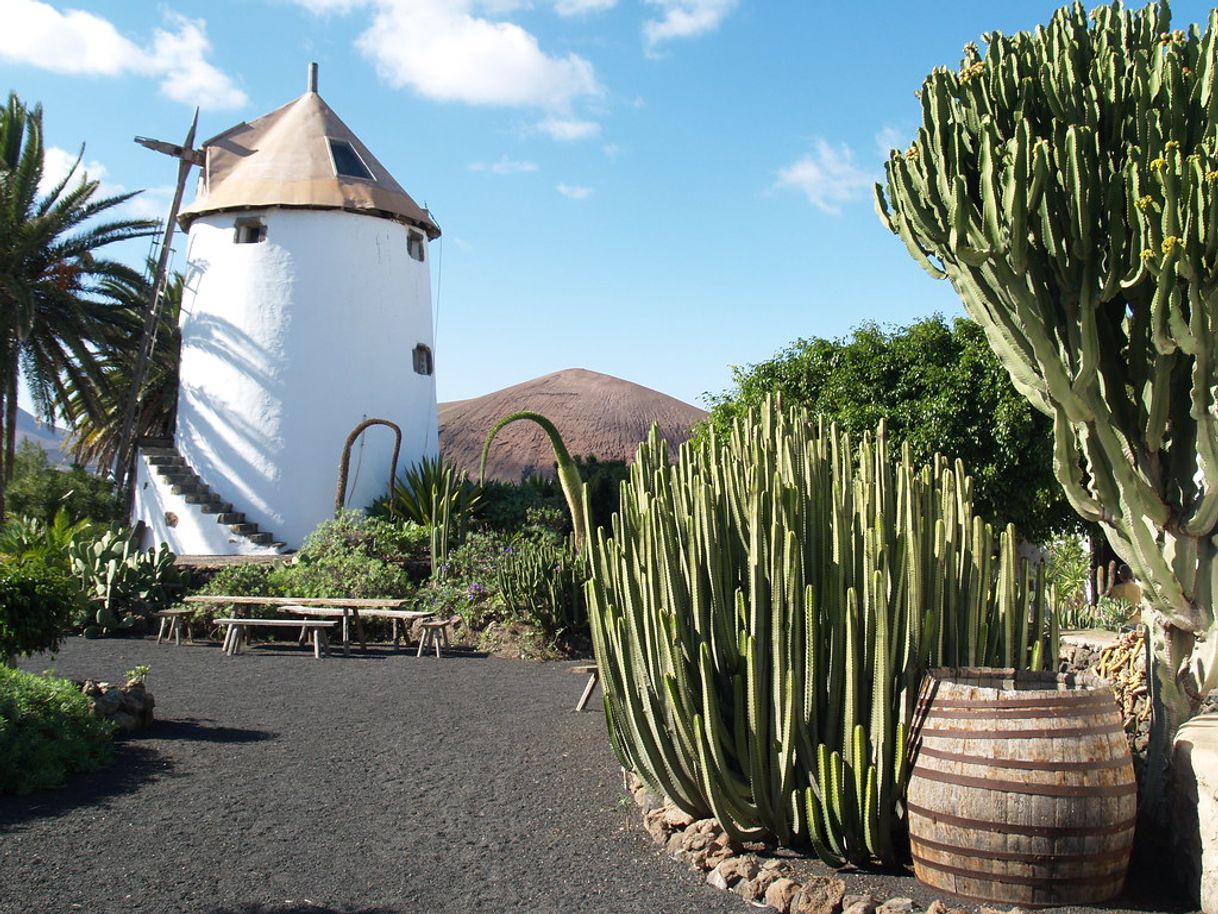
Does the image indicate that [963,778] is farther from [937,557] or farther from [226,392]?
[226,392]

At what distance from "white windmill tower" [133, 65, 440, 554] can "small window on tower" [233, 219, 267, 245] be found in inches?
0.8

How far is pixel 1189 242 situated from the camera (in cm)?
468

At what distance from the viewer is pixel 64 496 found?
2336 cm

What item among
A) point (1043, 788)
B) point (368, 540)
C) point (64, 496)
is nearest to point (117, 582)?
point (368, 540)

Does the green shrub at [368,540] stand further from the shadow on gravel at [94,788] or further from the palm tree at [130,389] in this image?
the shadow on gravel at [94,788]

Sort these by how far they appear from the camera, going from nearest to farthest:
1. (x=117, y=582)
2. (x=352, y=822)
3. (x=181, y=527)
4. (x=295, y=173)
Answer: (x=352, y=822), (x=117, y=582), (x=181, y=527), (x=295, y=173)

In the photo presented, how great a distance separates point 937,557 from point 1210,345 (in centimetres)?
141

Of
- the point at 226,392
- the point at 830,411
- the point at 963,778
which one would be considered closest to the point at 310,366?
the point at 226,392

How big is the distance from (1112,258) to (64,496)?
73.8ft

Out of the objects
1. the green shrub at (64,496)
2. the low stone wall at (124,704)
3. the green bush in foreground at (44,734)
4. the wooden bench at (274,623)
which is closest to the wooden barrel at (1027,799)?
the green bush in foreground at (44,734)

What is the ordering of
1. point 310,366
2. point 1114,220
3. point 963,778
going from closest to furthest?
1. point 963,778
2. point 1114,220
3. point 310,366

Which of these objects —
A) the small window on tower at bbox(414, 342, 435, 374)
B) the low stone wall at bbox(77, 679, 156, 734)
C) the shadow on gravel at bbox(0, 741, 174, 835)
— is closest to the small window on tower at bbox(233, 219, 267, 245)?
the small window on tower at bbox(414, 342, 435, 374)

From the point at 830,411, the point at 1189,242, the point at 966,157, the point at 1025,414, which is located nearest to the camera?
the point at 1189,242

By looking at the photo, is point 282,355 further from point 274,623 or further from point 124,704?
point 124,704
